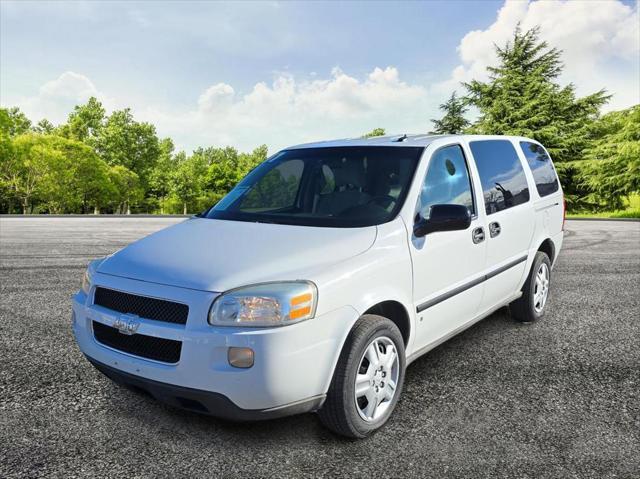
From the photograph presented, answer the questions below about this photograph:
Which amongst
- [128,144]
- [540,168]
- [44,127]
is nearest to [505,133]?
[540,168]

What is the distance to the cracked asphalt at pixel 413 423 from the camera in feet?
8.86

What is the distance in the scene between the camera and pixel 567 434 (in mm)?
3037

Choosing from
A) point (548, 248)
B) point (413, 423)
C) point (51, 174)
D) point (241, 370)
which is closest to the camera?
point (241, 370)

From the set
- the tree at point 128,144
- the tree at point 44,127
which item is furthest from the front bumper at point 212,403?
the tree at point 44,127

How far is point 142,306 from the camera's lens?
9.05ft

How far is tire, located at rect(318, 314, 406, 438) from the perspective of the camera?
279 cm

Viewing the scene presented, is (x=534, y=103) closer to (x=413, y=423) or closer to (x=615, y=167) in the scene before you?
(x=615, y=167)

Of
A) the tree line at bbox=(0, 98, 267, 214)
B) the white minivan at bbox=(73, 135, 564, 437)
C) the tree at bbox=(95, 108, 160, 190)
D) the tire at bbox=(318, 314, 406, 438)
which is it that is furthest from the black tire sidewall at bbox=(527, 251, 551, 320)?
the tree at bbox=(95, 108, 160, 190)

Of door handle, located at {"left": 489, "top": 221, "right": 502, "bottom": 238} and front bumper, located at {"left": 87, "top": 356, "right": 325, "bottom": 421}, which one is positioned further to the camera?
door handle, located at {"left": 489, "top": 221, "right": 502, "bottom": 238}

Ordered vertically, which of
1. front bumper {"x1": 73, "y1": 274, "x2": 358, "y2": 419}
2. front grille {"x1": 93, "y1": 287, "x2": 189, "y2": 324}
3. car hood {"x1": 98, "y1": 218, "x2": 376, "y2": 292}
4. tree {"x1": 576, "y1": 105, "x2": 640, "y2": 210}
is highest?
tree {"x1": 576, "y1": 105, "x2": 640, "y2": 210}

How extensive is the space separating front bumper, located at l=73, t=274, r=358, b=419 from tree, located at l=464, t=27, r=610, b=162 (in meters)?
37.6

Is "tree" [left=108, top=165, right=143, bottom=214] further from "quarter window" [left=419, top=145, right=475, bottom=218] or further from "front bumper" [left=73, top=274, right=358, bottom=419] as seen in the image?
"front bumper" [left=73, top=274, right=358, bottom=419]

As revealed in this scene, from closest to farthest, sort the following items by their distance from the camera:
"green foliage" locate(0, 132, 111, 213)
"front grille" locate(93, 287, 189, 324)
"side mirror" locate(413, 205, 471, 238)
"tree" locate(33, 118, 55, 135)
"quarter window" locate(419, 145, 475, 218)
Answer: "front grille" locate(93, 287, 189, 324) → "side mirror" locate(413, 205, 471, 238) → "quarter window" locate(419, 145, 475, 218) → "green foliage" locate(0, 132, 111, 213) → "tree" locate(33, 118, 55, 135)

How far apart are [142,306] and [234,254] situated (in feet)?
1.82
